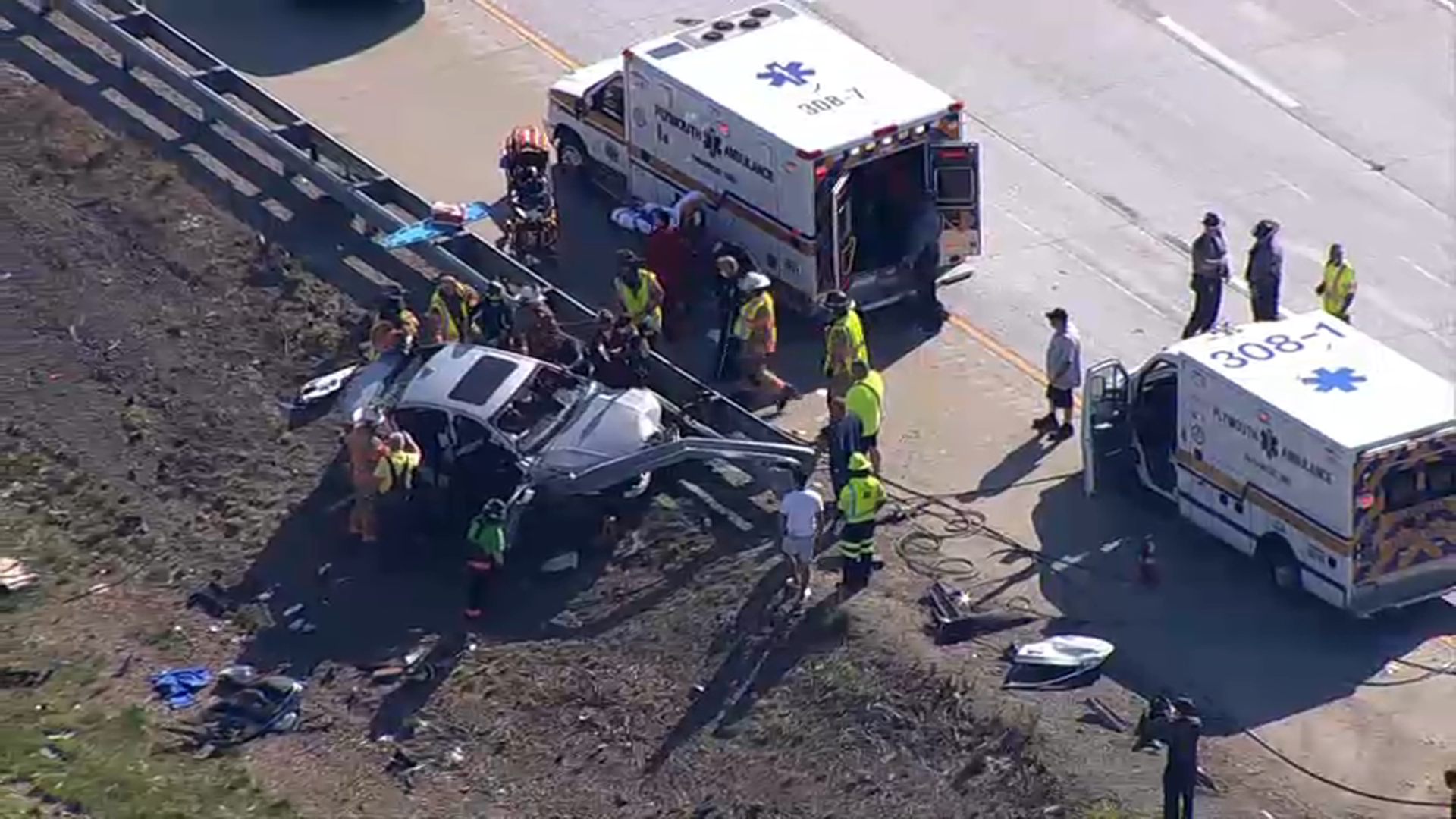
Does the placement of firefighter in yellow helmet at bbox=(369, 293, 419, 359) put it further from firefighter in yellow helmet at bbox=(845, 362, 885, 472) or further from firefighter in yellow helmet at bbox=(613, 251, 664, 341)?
firefighter in yellow helmet at bbox=(845, 362, 885, 472)

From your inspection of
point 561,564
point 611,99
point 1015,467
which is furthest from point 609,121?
point 561,564

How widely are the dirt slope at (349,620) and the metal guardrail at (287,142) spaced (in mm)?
1070

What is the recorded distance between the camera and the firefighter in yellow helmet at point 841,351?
111 ft

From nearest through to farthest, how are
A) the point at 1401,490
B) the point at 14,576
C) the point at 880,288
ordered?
the point at 1401,490 → the point at 14,576 → the point at 880,288

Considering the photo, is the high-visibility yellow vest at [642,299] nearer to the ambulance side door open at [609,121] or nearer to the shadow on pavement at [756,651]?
the ambulance side door open at [609,121]

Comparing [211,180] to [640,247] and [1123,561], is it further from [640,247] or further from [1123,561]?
[1123,561]

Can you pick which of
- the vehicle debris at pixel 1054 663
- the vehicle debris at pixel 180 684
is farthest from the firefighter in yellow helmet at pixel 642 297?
the vehicle debris at pixel 180 684

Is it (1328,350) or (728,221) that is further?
(728,221)

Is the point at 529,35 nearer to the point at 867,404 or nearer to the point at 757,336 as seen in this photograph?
the point at 757,336

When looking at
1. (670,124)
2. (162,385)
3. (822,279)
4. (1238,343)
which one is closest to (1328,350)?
(1238,343)

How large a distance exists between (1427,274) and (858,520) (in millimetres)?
9563

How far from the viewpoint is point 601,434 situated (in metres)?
32.7

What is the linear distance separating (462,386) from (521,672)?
3.25m

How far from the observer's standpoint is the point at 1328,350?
3209 centimetres
